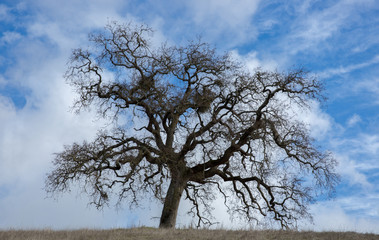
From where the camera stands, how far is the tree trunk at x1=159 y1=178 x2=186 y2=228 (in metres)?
16.4

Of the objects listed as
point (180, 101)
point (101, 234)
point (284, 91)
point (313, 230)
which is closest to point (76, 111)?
point (180, 101)

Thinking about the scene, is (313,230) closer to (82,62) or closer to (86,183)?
(86,183)

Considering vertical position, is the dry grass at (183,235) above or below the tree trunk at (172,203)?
below

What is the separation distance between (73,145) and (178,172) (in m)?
4.62

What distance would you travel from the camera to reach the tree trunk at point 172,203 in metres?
16.4

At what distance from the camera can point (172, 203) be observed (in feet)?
54.5

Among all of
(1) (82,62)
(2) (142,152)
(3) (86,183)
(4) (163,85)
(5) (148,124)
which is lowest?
(3) (86,183)

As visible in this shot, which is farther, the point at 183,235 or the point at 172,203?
the point at 172,203

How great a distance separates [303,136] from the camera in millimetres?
15898

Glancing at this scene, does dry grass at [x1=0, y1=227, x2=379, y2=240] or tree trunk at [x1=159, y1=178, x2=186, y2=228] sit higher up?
tree trunk at [x1=159, y1=178, x2=186, y2=228]

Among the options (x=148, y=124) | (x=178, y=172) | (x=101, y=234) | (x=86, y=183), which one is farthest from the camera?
(x=148, y=124)

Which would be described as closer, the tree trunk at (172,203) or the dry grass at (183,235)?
the dry grass at (183,235)

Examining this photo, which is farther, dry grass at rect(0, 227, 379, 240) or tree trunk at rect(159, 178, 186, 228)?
tree trunk at rect(159, 178, 186, 228)

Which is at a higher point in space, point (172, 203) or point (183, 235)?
point (172, 203)
